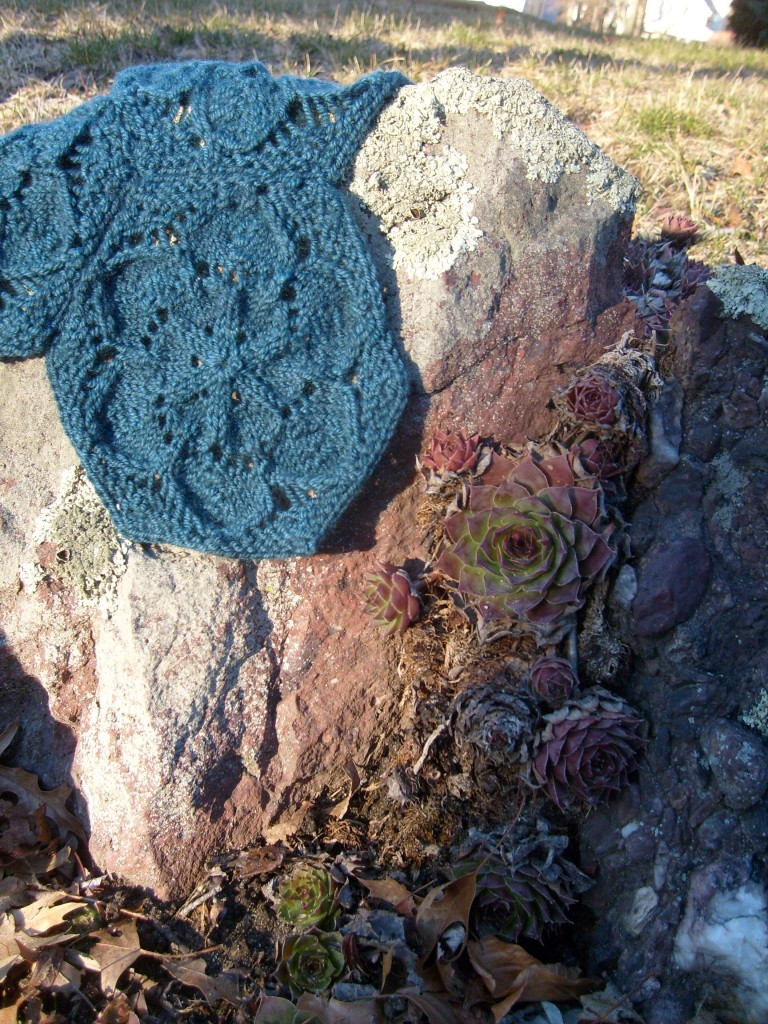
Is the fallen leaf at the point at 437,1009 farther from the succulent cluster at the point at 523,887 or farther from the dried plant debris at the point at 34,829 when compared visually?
the dried plant debris at the point at 34,829

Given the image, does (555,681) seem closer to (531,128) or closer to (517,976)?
(517,976)

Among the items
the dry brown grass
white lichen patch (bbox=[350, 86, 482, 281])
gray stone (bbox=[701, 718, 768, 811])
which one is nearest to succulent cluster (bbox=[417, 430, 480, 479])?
white lichen patch (bbox=[350, 86, 482, 281])

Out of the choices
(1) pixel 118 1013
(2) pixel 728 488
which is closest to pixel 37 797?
(1) pixel 118 1013

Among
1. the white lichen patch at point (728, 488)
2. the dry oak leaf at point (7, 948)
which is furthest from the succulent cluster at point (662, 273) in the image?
the dry oak leaf at point (7, 948)

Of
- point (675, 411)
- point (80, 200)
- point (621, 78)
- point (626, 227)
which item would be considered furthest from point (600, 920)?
point (621, 78)

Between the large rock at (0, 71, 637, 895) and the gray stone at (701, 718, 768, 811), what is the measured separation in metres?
0.75

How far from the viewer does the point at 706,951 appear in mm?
1467

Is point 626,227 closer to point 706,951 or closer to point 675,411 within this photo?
point 675,411

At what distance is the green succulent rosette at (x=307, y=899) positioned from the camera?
1.61 metres

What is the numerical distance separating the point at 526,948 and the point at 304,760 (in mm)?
654

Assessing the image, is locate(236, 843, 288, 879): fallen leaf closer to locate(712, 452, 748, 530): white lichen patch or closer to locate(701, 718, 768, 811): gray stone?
locate(701, 718, 768, 811): gray stone

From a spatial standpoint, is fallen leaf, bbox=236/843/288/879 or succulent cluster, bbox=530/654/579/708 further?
fallen leaf, bbox=236/843/288/879

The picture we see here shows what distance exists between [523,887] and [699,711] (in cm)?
53

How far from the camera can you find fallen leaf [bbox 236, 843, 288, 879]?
1742mm
